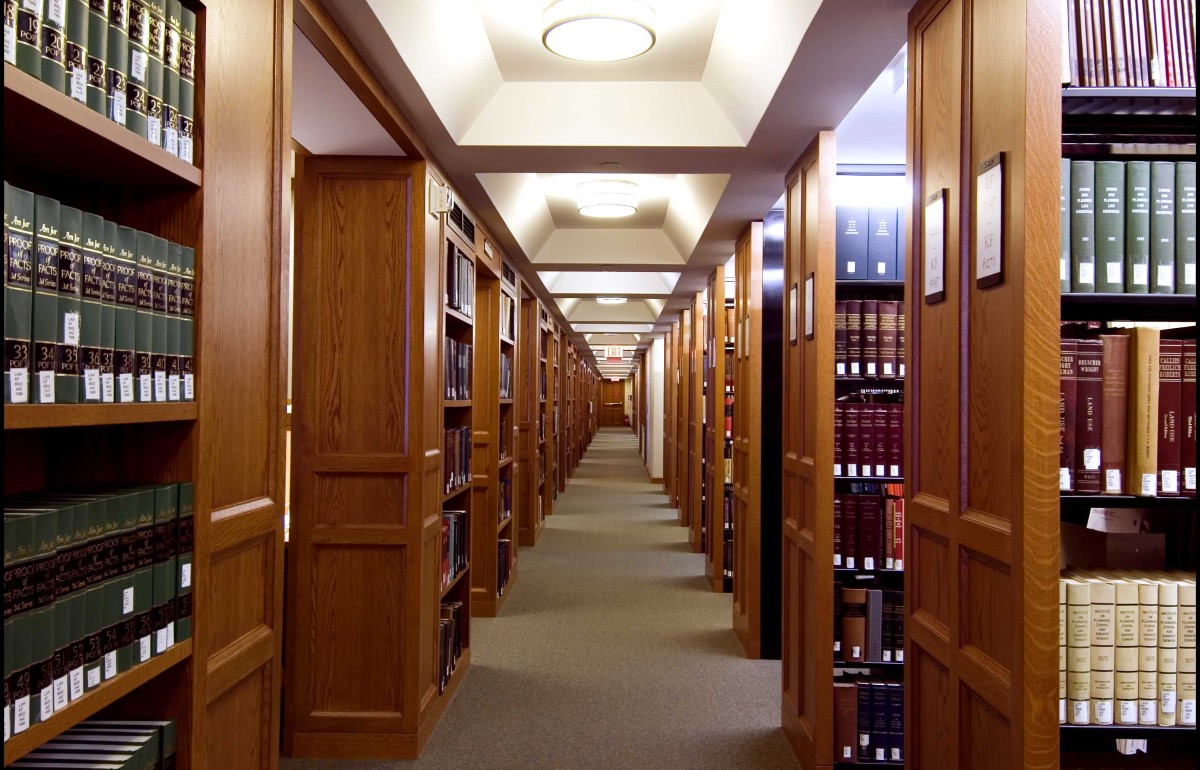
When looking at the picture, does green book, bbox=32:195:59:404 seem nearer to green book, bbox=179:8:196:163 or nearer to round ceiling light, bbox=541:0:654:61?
green book, bbox=179:8:196:163

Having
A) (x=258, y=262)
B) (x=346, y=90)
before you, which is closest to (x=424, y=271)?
(x=346, y=90)

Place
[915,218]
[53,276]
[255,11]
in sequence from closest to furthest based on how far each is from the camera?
[53,276] → [255,11] → [915,218]

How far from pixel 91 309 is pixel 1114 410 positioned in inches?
79.1

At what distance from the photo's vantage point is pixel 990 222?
1.95 meters

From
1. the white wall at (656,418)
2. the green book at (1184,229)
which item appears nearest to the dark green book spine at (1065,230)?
the green book at (1184,229)

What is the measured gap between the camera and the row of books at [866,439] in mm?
3756

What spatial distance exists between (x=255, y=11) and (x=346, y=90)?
36.6 inches

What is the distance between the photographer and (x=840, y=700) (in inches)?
141

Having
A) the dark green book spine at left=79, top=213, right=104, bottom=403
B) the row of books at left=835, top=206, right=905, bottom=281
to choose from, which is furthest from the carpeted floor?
the dark green book spine at left=79, top=213, right=104, bottom=403

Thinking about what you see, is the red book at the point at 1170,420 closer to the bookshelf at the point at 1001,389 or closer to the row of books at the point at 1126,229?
the bookshelf at the point at 1001,389

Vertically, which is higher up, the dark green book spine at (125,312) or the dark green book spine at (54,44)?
the dark green book spine at (54,44)

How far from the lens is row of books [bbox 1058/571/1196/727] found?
1.85m

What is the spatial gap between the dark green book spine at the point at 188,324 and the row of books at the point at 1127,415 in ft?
5.92

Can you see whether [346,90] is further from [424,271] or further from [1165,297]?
[1165,297]
